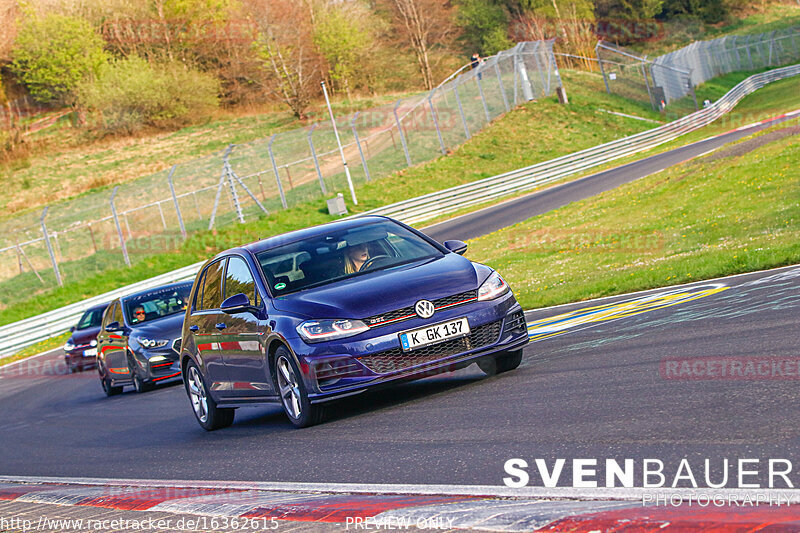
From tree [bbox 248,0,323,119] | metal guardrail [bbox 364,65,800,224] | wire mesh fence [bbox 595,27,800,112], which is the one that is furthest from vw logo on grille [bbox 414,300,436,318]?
tree [bbox 248,0,323,119]

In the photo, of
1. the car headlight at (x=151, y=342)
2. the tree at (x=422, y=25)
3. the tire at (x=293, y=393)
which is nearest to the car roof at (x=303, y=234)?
the tire at (x=293, y=393)

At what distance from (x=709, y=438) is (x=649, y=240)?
14.6 m

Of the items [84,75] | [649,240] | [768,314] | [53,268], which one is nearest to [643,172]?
[649,240]

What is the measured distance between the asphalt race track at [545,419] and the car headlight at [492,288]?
29.4 inches

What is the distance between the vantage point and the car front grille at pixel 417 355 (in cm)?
782

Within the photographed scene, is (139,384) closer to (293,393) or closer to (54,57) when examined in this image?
(293,393)

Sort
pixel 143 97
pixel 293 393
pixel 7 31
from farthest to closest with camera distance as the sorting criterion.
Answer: pixel 7 31
pixel 143 97
pixel 293 393

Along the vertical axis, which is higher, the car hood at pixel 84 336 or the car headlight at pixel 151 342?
the car headlight at pixel 151 342

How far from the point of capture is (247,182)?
46.1m

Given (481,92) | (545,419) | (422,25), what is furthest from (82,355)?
(422,25)

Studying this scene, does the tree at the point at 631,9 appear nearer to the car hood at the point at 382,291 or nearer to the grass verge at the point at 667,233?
the grass verge at the point at 667,233

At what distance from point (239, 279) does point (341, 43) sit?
8139cm

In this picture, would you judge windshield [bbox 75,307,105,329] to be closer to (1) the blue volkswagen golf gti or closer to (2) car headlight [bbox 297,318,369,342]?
(1) the blue volkswagen golf gti

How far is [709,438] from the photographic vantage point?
203 inches
